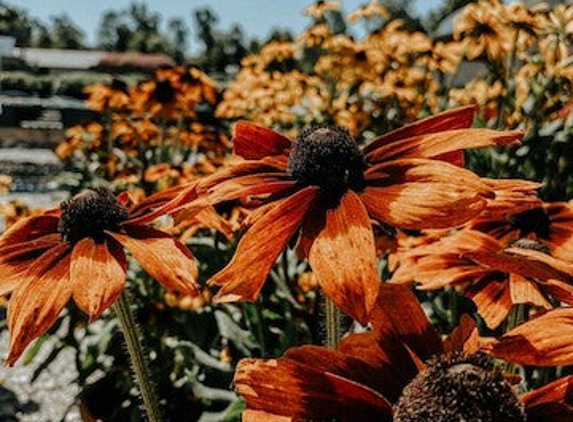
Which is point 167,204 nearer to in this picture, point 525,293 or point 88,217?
point 88,217

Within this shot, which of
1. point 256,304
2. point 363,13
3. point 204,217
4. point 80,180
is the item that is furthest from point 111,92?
point 204,217

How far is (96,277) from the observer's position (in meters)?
0.57

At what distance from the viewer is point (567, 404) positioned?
43 cm

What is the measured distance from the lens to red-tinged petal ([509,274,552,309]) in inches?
23.7

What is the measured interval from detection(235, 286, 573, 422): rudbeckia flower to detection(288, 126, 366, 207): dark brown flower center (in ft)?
0.42

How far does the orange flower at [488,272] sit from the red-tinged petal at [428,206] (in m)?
0.06

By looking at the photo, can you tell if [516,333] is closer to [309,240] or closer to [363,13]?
[309,240]

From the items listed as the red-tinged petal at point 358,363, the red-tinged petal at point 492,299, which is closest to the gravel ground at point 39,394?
the red-tinged petal at point 492,299

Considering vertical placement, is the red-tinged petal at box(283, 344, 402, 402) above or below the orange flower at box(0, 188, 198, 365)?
below

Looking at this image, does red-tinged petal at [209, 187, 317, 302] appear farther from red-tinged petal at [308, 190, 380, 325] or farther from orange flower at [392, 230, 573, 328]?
orange flower at [392, 230, 573, 328]

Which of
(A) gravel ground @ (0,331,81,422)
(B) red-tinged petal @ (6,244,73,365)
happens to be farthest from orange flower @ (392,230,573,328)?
(A) gravel ground @ (0,331,81,422)

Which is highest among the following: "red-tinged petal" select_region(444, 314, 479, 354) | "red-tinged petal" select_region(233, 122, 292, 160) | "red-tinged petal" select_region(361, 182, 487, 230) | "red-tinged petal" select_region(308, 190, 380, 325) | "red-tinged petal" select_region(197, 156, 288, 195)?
"red-tinged petal" select_region(233, 122, 292, 160)

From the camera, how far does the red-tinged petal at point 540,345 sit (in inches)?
17.2

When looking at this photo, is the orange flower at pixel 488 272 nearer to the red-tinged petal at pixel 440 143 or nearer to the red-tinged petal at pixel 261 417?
the red-tinged petal at pixel 440 143
